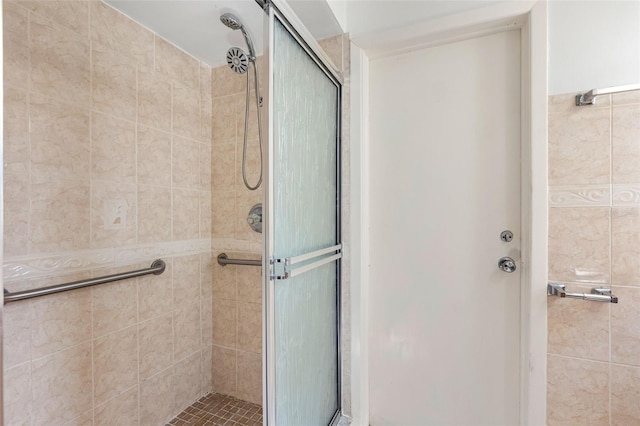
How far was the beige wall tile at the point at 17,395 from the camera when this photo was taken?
42.8 inches

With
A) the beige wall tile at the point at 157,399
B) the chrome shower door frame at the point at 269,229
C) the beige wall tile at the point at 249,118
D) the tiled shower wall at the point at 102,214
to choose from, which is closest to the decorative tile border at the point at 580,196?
the chrome shower door frame at the point at 269,229

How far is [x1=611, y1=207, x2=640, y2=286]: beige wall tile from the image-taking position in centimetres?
114

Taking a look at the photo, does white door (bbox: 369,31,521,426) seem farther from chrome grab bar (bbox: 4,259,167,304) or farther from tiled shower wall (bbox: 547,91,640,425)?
chrome grab bar (bbox: 4,259,167,304)

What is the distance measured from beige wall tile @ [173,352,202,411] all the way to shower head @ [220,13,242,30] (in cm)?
176

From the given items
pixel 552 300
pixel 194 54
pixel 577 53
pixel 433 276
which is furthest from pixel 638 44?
pixel 194 54

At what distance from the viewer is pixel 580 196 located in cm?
120

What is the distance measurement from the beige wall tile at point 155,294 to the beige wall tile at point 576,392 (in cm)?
180

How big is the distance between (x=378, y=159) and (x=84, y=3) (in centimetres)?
146

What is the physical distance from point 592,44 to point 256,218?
65.0 inches

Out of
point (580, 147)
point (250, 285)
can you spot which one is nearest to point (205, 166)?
point (250, 285)

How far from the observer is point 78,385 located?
1.28 metres

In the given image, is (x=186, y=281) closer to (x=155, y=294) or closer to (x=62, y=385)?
(x=155, y=294)

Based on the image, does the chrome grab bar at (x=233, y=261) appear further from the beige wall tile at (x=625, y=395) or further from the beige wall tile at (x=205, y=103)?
the beige wall tile at (x=625, y=395)

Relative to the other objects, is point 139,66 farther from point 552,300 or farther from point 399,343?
point 552,300
